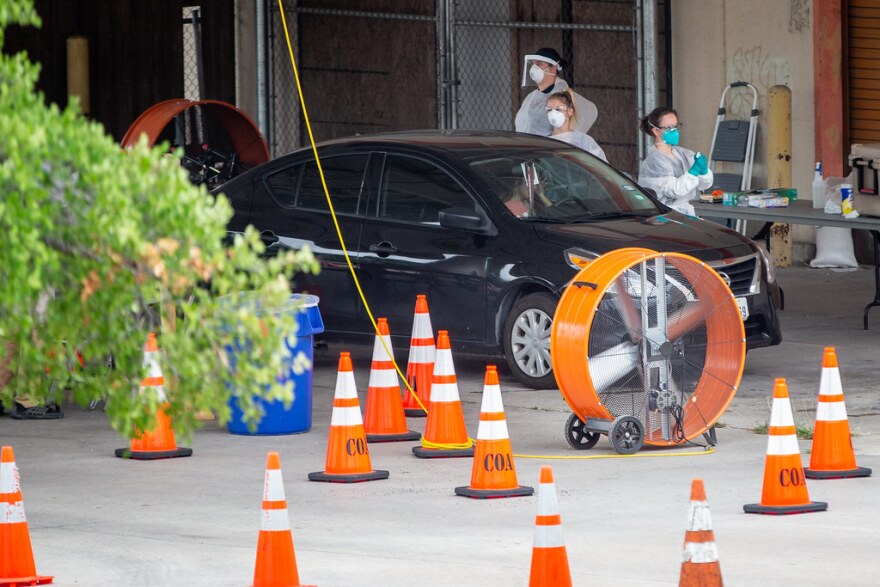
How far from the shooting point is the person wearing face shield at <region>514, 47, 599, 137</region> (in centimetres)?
1453

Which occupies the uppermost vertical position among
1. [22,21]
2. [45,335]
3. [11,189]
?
[22,21]

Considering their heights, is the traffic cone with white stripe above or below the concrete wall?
below

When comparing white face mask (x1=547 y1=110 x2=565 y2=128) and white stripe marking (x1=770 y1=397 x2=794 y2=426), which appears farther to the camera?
white face mask (x1=547 y1=110 x2=565 y2=128)

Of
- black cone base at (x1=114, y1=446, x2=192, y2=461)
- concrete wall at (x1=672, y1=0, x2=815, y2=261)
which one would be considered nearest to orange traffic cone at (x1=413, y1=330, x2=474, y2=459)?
black cone base at (x1=114, y1=446, x2=192, y2=461)

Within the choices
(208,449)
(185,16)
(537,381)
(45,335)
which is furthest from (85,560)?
(185,16)

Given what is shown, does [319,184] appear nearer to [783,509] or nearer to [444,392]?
[444,392]

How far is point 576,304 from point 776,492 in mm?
1894

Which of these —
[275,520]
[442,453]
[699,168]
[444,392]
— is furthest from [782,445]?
[699,168]

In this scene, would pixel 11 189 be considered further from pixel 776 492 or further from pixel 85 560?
pixel 776 492

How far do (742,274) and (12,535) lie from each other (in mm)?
6173

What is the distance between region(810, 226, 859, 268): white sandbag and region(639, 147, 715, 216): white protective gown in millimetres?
4772

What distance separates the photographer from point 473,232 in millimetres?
11953

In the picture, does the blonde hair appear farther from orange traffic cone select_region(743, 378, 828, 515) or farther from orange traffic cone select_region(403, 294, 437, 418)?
orange traffic cone select_region(743, 378, 828, 515)

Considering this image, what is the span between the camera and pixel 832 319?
14.7 m
